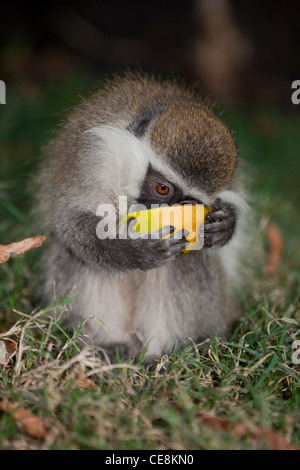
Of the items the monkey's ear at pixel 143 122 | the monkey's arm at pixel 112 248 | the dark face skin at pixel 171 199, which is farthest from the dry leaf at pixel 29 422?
the monkey's ear at pixel 143 122

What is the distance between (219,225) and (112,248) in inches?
25.0

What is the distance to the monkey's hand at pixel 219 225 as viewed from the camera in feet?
10.6

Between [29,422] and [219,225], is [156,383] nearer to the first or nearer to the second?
[29,422]

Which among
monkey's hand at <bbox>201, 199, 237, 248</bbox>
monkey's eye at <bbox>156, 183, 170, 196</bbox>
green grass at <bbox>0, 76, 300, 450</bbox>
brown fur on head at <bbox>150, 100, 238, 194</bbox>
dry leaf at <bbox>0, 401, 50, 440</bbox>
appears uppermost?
brown fur on head at <bbox>150, 100, 238, 194</bbox>

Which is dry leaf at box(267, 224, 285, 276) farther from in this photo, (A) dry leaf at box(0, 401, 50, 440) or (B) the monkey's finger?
(A) dry leaf at box(0, 401, 50, 440)

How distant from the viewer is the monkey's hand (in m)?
3.23

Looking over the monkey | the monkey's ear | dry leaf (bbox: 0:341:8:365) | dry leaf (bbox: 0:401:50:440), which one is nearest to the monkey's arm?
the monkey

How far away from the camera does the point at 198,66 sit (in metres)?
8.14

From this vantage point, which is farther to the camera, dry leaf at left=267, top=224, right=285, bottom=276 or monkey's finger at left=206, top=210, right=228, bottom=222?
dry leaf at left=267, top=224, right=285, bottom=276

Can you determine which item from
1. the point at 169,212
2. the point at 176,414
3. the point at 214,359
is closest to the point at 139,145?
the point at 169,212

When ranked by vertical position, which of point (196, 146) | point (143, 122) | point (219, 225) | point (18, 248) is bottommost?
point (18, 248)

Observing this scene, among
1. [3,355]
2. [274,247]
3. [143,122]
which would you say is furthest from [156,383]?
[274,247]

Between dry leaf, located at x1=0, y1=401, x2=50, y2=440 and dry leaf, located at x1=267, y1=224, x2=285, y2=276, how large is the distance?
2698mm

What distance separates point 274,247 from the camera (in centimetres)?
484
